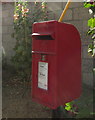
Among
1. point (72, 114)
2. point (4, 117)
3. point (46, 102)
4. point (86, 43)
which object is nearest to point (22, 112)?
point (4, 117)

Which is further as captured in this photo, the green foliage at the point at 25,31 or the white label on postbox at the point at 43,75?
the green foliage at the point at 25,31

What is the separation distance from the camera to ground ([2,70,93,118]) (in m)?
2.75

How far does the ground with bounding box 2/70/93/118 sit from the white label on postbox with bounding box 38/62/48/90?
2.45 feet

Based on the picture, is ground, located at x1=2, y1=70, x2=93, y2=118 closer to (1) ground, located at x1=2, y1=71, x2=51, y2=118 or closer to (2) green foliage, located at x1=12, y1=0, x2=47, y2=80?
(1) ground, located at x1=2, y1=71, x2=51, y2=118

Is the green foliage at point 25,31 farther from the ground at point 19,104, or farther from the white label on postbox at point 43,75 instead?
the white label on postbox at point 43,75

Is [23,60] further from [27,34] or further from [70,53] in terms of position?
[70,53]

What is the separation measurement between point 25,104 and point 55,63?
1.66 metres

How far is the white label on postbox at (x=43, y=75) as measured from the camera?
201cm

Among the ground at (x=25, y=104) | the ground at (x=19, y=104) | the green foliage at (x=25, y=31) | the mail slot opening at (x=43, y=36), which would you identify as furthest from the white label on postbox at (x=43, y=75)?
the green foliage at (x=25, y=31)

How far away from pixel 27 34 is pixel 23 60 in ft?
1.70

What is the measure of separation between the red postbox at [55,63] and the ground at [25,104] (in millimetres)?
657

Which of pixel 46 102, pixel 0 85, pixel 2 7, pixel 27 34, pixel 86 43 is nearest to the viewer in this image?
pixel 46 102

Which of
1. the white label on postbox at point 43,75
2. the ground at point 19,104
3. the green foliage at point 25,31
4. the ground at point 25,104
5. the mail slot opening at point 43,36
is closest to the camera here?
the mail slot opening at point 43,36

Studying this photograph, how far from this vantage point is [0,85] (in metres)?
4.32
